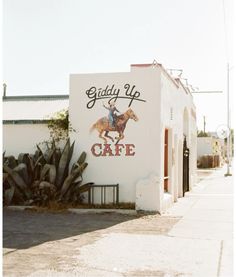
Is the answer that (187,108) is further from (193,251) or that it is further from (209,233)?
(193,251)

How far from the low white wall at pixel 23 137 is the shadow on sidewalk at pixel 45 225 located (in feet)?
8.42

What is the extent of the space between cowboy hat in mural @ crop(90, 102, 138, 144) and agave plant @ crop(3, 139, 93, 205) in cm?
90

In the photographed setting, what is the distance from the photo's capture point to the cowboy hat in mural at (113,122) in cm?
1338

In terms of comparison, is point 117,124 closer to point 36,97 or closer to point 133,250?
point 133,250

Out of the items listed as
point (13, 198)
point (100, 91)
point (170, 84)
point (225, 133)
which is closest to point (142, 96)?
point (100, 91)

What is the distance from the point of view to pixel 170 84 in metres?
15.1

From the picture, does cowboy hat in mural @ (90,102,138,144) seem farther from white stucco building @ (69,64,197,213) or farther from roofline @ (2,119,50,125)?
roofline @ (2,119,50,125)

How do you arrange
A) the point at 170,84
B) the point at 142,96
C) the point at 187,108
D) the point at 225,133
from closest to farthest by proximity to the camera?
the point at 142,96 → the point at 170,84 → the point at 187,108 → the point at 225,133

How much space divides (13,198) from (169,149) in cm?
549

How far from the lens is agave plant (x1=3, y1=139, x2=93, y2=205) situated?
42.8 feet

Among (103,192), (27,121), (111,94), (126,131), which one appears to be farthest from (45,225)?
(27,121)

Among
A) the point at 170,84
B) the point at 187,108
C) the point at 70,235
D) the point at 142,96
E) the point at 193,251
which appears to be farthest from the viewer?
the point at 187,108

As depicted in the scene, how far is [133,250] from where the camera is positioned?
7.96m

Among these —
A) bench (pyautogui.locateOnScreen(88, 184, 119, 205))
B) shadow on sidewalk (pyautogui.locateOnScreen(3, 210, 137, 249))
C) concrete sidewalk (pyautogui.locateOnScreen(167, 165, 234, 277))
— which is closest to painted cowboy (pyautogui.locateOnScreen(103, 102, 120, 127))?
bench (pyautogui.locateOnScreen(88, 184, 119, 205))
